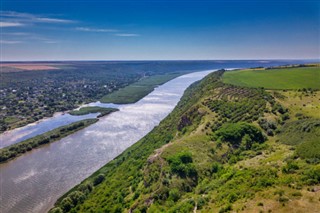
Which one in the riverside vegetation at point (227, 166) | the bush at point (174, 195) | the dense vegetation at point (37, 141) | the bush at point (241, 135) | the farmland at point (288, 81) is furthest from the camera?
the farmland at point (288, 81)

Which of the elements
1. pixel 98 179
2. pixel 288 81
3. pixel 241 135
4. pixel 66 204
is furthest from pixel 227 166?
pixel 288 81

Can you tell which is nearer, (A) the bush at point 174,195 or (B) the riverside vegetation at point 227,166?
(B) the riverside vegetation at point 227,166

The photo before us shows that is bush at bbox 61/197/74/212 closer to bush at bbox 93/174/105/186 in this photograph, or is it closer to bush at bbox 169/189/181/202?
bush at bbox 93/174/105/186

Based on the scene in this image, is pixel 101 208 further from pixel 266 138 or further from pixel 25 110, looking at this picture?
pixel 25 110

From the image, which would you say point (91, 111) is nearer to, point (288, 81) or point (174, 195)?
point (288, 81)

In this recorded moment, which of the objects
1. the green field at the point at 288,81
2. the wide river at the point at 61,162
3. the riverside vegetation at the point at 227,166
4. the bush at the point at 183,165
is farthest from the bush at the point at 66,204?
the green field at the point at 288,81

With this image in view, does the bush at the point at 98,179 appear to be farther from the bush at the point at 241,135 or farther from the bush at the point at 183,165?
the bush at the point at 241,135
